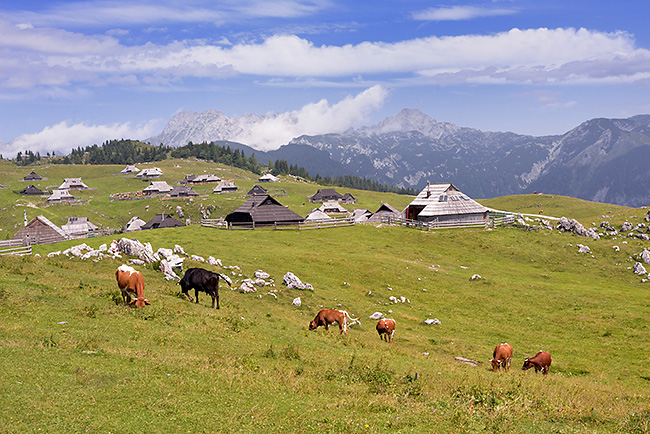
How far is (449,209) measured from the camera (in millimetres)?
74312

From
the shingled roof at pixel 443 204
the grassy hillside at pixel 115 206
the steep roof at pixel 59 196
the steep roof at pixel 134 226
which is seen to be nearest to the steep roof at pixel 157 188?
the grassy hillside at pixel 115 206

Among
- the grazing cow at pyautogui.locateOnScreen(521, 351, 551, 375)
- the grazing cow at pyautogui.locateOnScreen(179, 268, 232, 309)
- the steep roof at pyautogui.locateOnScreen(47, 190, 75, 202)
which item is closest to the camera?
the grazing cow at pyautogui.locateOnScreen(521, 351, 551, 375)

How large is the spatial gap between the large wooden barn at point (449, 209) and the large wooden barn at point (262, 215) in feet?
76.6

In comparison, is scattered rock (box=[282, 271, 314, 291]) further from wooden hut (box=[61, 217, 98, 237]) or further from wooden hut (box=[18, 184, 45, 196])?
wooden hut (box=[18, 184, 45, 196])

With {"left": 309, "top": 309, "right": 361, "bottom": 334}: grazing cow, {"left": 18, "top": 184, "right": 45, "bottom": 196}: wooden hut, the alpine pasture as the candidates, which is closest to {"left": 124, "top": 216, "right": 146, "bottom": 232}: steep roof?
{"left": 18, "top": 184, "right": 45, "bottom": 196}: wooden hut

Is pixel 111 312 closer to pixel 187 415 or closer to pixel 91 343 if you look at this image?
pixel 91 343

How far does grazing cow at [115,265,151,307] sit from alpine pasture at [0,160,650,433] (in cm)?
77

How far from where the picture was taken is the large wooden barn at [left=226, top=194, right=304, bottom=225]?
66000mm

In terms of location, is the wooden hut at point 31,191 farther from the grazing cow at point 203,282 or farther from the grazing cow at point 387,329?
the grazing cow at point 387,329

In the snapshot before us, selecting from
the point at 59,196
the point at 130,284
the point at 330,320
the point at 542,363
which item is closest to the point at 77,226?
the point at 59,196

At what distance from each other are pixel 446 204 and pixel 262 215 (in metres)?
32.9

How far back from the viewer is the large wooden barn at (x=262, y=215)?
66000 mm

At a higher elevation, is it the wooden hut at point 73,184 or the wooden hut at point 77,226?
the wooden hut at point 73,184

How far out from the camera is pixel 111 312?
2048cm
